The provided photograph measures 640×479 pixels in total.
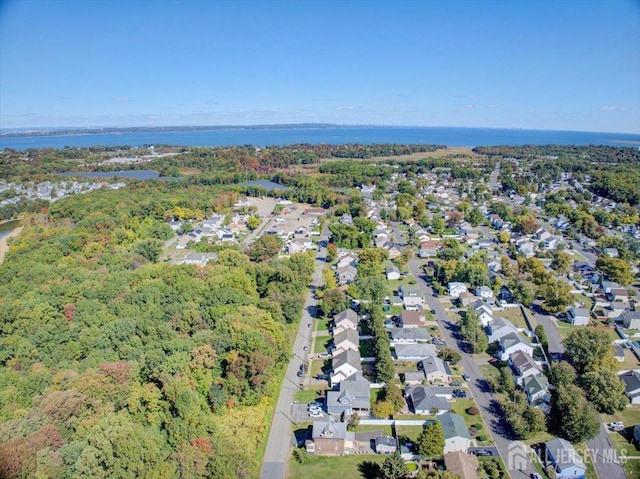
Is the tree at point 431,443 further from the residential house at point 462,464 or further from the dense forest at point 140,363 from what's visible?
the dense forest at point 140,363

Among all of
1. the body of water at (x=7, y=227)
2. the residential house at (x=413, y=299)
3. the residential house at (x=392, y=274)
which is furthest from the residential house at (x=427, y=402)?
the body of water at (x=7, y=227)

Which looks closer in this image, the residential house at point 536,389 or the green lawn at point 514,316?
the residential house at point 536,389

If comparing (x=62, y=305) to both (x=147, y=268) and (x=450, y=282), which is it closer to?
(x=147, y=268)

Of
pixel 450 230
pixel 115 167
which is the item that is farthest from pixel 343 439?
pixel 115 167

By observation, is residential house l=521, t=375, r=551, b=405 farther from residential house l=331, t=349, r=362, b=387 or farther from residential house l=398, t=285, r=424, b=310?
residential house l=398, t=285, r=424, b=310

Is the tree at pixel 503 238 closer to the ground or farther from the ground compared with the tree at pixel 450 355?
farther from the ground

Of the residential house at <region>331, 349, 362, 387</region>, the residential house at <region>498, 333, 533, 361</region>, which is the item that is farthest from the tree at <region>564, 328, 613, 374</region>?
the residential house at <region>331, 349, 362, 387</region>

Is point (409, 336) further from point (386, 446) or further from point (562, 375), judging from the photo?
point (386, 446)
